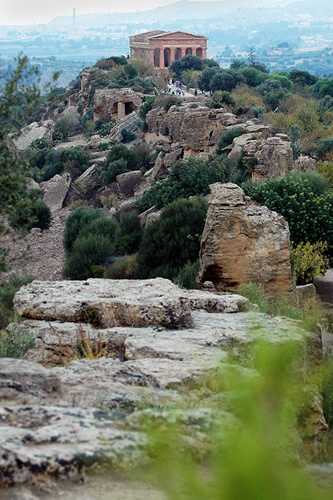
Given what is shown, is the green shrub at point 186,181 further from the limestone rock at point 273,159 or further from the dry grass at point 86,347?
the dry grass at point 86,347

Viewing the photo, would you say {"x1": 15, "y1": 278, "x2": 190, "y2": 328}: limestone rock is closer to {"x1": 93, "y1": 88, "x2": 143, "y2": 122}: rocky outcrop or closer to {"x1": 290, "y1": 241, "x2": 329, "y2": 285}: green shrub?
{"x1": 290, "y1": 241, "x2": 329, "y2": 285}: green shrub

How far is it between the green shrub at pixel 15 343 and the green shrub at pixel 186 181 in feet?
50.2

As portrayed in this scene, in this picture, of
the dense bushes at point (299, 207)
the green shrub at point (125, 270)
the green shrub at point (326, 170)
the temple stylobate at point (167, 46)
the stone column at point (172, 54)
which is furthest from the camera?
the stone column at point (172, 54)

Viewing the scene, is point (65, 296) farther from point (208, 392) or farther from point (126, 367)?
point (208, 392)

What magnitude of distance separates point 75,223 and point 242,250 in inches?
542

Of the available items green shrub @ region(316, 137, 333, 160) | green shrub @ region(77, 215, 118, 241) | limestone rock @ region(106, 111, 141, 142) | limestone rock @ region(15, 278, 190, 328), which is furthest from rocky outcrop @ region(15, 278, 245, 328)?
limestone rock @ region(106, 111, 141, 142)

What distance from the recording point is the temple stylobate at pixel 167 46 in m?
82.4

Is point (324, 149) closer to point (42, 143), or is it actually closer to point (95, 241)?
point (95, 241)

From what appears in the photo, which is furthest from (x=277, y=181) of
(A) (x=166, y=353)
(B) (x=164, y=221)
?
(A) (x=166, y=353)

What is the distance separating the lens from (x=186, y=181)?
23031 mm

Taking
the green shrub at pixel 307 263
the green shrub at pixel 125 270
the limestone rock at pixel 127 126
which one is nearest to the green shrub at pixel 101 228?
the green shrub at pixel 125 270

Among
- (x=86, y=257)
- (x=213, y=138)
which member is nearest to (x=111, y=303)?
(x=86, y=257)

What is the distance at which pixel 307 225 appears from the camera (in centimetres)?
1723

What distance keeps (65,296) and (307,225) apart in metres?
10.5
